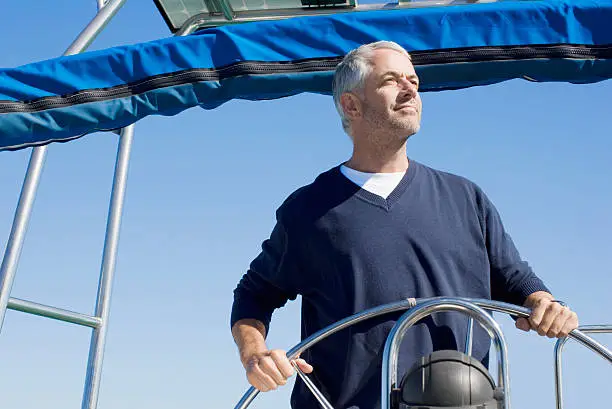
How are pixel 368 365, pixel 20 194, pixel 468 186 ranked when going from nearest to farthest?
pixel 368 365 → pixel 468 186 → pixel 20 194

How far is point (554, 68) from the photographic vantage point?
209 cm

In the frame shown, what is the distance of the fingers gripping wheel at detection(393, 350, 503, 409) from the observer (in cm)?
144

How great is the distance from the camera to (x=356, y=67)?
7.20 feet

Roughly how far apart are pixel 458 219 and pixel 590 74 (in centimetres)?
52

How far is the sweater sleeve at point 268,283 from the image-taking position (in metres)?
2.19

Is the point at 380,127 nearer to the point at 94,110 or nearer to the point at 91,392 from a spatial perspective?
the point at 94,110

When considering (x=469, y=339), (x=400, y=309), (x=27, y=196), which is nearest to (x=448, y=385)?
(x=400, y=309)

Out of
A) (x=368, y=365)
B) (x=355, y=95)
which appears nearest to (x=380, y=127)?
(x=355, y=95)

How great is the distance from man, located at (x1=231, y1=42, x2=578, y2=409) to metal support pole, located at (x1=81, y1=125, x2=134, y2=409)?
1.20 metres

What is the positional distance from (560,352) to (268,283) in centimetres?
82

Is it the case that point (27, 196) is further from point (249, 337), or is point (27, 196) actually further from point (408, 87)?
point (408, 87)

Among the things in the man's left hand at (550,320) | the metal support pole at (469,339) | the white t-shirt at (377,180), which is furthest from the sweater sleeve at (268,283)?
the man's left hand at (550,320)

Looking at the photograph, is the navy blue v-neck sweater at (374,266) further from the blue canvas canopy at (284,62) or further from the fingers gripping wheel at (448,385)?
the fingers gripping wheel at (448,385)

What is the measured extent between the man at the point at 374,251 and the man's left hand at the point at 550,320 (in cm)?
14
